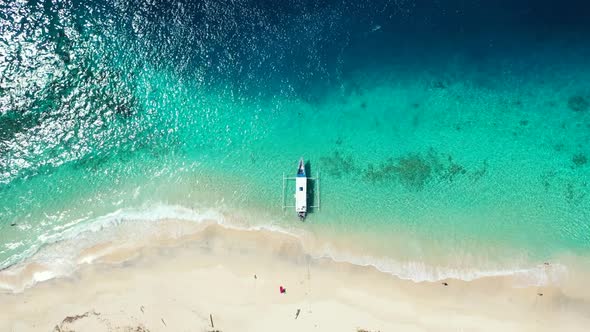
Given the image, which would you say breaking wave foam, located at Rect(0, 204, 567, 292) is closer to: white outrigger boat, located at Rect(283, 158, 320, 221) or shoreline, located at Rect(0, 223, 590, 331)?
shoreline, located at Rect(0, 223, 590, 331)

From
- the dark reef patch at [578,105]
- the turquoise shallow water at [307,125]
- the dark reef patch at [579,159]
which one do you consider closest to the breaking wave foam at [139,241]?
the turquoise shallow water at [307,125]

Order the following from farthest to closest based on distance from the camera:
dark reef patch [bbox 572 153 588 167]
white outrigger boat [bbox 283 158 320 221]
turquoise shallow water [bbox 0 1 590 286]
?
dark reef patch [bbox 572 153 588 167]
turquoise shallow water [bbox 0 1 590 286]
white outrigger boat [bbox 283 158 320 221]

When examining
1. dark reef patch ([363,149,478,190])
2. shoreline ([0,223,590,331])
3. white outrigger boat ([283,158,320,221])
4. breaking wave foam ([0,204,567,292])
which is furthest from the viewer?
dark reef patch ([363,149,478,190])

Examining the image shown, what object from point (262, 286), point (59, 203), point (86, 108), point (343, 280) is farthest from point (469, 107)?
point (59, 203)

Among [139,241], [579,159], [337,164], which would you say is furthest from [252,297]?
[579,159]

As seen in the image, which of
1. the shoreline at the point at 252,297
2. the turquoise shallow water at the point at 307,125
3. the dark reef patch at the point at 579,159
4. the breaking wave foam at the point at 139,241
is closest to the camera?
the shoreline at the point at 252,297

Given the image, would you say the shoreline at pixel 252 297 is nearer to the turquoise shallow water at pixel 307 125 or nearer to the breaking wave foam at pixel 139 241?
the breaking wave foam at pixel 139 241

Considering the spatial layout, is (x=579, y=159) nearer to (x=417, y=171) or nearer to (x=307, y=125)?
(x=417, y=171)

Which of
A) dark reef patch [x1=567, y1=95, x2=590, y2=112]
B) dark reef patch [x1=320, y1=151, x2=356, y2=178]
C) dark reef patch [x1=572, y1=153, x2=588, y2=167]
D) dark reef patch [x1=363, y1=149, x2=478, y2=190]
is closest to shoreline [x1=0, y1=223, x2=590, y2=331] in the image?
dark reef patch [x1=320, y1=151, x2=356, y2=178]
